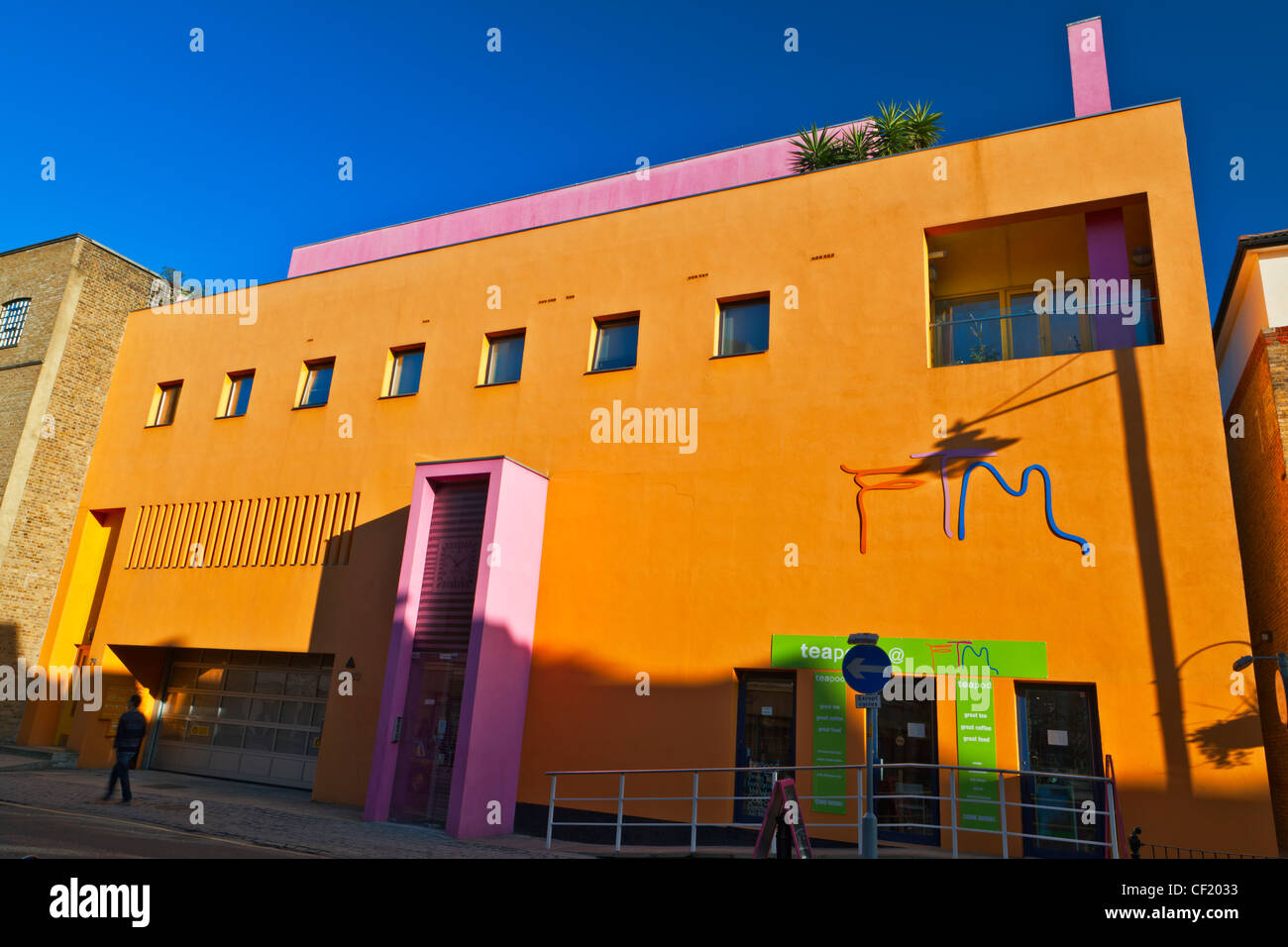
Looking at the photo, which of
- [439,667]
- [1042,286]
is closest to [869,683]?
[439,667]

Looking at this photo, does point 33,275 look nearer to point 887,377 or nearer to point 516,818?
point 516,818

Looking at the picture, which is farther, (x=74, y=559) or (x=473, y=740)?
(x=74, y=559)

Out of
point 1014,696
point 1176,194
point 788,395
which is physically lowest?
point 1014,696

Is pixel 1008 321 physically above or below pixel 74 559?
above

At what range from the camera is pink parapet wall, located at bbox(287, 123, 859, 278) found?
1973 centimetres

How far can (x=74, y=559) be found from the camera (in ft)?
Answer: 65.2

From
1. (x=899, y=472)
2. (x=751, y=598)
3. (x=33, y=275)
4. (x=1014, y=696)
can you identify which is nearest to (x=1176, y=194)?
(x=899, y=472)

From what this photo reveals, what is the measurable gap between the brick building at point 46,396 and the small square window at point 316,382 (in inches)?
267

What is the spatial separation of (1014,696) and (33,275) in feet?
78.9

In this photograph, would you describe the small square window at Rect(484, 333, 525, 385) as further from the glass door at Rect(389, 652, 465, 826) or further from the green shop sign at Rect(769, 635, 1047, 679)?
the green shop sign at Rect(769, 635, 1047, 679)

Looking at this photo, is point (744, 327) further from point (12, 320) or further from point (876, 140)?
point (12, 320)

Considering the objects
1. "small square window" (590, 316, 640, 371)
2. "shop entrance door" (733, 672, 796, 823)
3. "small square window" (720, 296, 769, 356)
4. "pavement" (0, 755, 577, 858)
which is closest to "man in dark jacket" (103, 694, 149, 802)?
"pavement" (0, 755, 577, 858)

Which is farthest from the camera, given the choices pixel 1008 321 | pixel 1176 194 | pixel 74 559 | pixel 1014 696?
pixel 74 559
